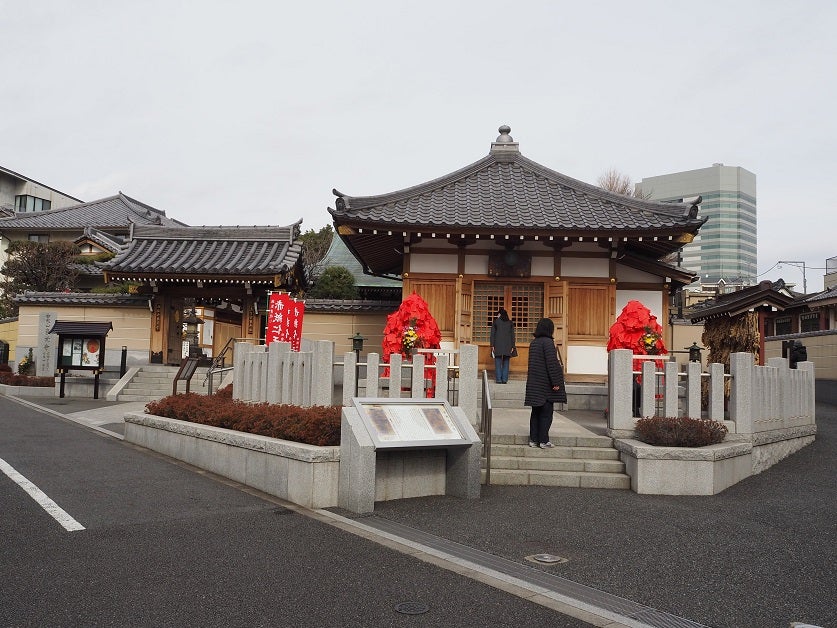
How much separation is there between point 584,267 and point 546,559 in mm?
11495

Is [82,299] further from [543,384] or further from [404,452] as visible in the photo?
[543,384]

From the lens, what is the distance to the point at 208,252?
23422mm

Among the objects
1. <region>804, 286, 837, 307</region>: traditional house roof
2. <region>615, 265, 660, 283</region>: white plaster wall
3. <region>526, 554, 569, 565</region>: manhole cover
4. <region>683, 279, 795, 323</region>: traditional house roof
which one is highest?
<region>804, 286, 837, 307</region>: traditional house roof

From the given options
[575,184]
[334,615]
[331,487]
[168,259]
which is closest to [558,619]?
[334,615]

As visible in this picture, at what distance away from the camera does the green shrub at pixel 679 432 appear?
868cm

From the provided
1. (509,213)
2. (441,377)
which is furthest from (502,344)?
(441,377)

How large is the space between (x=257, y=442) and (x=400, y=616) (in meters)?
4.48

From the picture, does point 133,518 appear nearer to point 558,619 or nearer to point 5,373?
point 558,619

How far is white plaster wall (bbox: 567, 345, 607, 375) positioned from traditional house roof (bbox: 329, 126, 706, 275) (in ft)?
8.10

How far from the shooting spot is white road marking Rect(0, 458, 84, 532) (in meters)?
6.54

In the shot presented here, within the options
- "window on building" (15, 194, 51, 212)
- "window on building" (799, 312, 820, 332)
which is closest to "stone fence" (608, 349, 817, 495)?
"window on building" (799, 312, 820, 332)

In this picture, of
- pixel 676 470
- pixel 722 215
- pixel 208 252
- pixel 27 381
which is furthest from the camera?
pixel 722 215

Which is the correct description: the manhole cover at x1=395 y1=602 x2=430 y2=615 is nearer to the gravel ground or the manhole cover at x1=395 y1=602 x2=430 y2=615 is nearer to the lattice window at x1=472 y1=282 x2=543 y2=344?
the gravel ground

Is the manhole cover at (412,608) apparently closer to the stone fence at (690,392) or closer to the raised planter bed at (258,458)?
the raised planter bed at (258,458)
